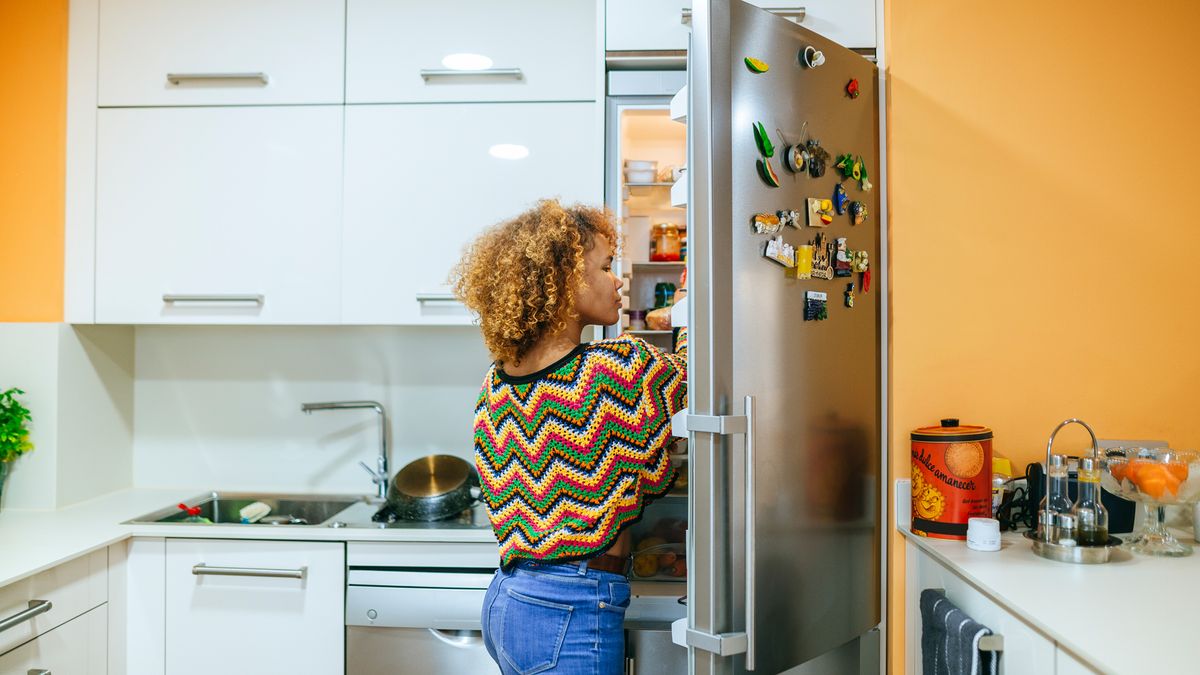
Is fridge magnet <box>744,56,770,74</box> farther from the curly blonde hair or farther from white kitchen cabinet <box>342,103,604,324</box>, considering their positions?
white kitchen cabinet <box>342,103,604,324</box>

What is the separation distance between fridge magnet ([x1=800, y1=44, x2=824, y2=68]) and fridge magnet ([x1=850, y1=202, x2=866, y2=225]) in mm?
283

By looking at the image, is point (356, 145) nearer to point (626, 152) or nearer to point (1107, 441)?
point (626, 152)

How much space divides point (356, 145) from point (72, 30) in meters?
0.91

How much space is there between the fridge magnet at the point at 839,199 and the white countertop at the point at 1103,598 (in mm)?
667

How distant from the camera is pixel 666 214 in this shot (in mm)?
2074

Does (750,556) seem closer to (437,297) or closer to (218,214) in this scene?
(437,297)

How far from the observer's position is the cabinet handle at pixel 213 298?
2201mm

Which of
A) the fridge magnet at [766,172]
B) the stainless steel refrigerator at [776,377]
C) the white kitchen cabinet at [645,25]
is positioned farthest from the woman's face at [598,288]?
the white kitchen cabinet at [645,25]

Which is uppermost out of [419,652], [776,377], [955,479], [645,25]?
[645,25]

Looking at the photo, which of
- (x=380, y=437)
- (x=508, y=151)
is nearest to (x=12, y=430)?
(x=380, y=437)

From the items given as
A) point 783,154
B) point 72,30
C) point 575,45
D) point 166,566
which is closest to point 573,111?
point 575,45

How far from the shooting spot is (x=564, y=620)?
134 centimetres

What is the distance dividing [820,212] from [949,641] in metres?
0.79

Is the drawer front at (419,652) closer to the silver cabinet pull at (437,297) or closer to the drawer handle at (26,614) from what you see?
the drawer handle at (26,614)
